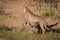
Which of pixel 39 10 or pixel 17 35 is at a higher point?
pixel 39 10

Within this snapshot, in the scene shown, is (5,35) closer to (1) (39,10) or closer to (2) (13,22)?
(2) (13,22)

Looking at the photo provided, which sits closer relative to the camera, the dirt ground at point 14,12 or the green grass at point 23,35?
the green grass at point 23,35

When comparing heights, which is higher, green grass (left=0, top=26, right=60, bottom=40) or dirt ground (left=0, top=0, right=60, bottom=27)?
dirt ground (left=0, top=0, right=60, bottom=27)

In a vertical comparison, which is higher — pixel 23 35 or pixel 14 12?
pixel 14 12

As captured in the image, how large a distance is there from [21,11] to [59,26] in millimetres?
1615

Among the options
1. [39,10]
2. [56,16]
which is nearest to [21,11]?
[39,10]

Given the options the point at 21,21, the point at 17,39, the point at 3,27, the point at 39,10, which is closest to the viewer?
the point at 17,39

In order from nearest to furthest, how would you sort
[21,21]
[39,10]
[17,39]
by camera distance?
[17,39] → [21,21] → [39,10]

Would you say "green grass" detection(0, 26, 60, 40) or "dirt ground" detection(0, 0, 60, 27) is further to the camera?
"dirt ground" detection(0, 0, 60, 27)

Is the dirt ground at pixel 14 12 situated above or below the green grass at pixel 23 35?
above

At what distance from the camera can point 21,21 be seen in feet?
25.1

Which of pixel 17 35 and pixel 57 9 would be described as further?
pixel 57 9

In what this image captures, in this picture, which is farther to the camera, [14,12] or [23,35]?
[14,12]

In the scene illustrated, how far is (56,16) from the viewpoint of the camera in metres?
8.06
